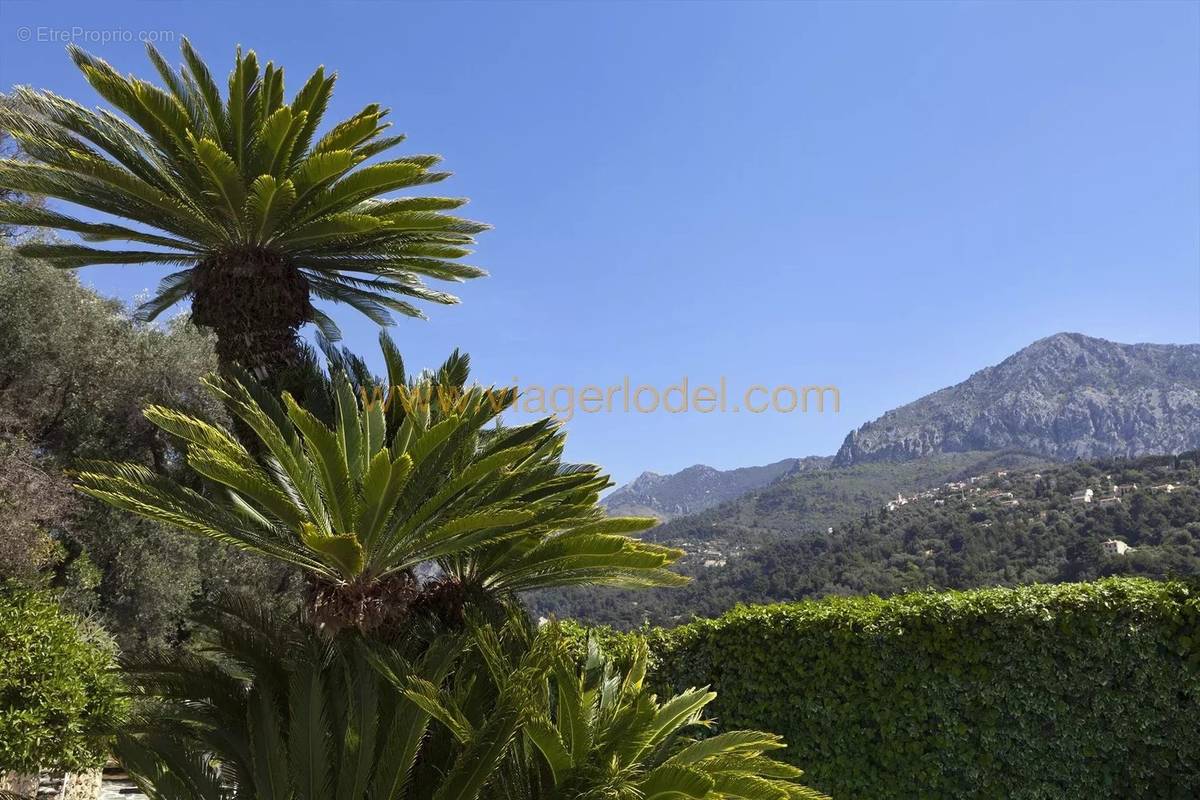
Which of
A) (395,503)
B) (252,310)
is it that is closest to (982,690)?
(395,503)

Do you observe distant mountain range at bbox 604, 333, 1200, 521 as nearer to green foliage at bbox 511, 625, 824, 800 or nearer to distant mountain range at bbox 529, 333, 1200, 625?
distant mountain range at bbox 529, 333, 1200, 625

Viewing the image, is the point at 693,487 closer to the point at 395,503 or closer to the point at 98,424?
the point at 98,424

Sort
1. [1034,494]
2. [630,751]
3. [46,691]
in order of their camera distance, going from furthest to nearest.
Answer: [1034,494], [46,691], [630,751]

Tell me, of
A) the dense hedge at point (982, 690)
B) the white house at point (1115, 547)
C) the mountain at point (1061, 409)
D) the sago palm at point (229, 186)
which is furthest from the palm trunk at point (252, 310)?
the mountain at point (1061, 409)

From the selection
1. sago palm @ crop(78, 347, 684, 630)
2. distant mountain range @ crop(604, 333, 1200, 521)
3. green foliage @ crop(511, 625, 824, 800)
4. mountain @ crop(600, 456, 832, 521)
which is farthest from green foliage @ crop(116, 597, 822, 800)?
mountain @ crop(600, 456, 832, 521)

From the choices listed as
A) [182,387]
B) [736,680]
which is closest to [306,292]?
[736,680]

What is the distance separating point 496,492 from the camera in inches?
267

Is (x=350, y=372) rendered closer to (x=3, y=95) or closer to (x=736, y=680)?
(x=736, y=680)

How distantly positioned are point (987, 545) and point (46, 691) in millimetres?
39227

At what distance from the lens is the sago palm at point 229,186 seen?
691 centimetres

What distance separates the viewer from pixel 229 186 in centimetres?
683

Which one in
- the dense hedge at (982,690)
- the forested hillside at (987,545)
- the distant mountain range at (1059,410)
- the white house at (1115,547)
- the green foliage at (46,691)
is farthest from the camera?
the distant mountain range at (1059,410)

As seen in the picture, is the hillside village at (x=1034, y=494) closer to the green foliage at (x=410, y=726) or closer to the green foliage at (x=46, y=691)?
the green foliage at (x=410, y=726)

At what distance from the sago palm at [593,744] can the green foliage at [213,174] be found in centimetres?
402
